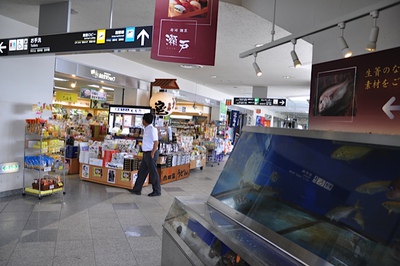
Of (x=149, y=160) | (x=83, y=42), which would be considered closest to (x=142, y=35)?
(x=83, y=42)

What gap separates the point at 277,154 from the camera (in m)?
2.15

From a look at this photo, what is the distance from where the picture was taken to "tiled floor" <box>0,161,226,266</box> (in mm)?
3344

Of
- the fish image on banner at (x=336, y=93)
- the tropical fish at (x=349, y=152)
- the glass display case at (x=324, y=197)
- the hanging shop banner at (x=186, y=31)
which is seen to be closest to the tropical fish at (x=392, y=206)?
the glass display case at (x=324, y=197)

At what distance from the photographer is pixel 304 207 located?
1764 millimetres

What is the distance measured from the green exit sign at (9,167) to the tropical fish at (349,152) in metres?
5.86

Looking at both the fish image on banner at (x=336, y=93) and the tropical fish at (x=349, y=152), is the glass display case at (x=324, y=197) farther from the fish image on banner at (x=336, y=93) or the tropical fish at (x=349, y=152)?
the fish image on banner at (x=336, y=93)

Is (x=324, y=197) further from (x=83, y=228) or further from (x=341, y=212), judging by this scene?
(x=83, y=228)

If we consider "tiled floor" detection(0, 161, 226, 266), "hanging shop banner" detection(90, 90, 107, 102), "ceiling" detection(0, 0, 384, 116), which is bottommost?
"tiled floor" detection(0, 161, 226, 266)

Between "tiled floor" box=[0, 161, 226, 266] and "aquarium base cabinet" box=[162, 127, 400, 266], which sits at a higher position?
"aquarium base cabinet" box=[162, 127, 400, 266]

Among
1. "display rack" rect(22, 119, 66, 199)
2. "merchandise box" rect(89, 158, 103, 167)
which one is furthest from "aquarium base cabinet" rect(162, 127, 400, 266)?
"merchandise box" rect(89, 158, 103, 167)

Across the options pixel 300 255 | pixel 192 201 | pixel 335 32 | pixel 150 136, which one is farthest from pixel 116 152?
pixel 300 255

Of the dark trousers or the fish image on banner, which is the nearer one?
the fish image on banner

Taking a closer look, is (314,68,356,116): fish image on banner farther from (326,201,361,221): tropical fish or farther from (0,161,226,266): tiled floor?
(0,161,226,266): tiled floor

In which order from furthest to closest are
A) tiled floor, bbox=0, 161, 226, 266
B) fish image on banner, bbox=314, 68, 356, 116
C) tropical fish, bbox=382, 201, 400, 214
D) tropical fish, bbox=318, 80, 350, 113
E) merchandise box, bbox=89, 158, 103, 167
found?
merchandise box, bbox=89, 158, 103, 167 < tropical fish, bbox=318, 80, 350, 113 < fish image on banner, bbox=314, 68, 356, 116 < tiled floor, bbox=0, 161, 226, 266 < tropical fish, bbox=382, 201, 400, 214
